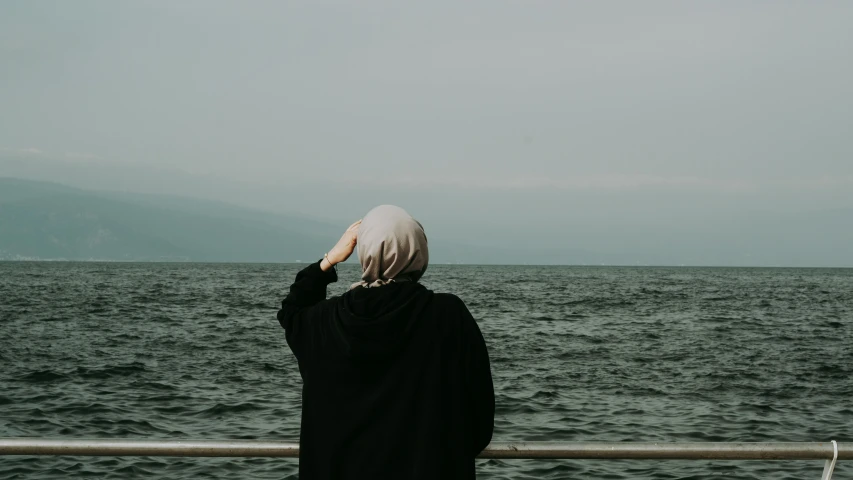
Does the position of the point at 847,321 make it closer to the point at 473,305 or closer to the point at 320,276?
the point at 473,305

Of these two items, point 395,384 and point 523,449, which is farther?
point 523,449

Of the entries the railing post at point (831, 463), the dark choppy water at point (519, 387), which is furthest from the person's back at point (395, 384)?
the dark choppy water at point (519, 387)

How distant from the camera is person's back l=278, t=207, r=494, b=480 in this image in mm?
2238

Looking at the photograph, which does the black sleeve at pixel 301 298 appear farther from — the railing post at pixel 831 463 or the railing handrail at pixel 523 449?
the railing post at pixel 831 463

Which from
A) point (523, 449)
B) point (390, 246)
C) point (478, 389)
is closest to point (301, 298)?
point (390, 246)

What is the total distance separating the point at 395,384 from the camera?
2266 millimetres

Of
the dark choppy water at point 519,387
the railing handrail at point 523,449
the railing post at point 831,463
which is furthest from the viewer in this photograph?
the dark choppy water at point 519,387

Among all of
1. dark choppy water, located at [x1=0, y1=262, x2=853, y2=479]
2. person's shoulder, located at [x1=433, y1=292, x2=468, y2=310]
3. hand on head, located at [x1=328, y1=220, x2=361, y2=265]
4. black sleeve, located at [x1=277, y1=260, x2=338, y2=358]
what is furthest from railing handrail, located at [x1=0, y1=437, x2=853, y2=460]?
dark choppy water, located at [x1=0, y1=262, x2=853, y2=479]

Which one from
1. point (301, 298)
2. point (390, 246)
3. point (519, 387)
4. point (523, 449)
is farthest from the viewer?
point (519, 387)

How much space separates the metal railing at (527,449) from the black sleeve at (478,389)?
0.32ft

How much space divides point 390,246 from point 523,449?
0.76 meters

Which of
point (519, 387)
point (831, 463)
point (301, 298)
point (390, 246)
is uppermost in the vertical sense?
point (390, 246)

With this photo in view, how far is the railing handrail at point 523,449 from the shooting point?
2398 millimetres

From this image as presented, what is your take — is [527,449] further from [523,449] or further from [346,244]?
[346,244]
